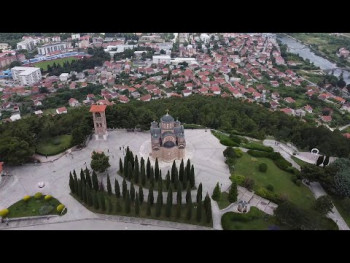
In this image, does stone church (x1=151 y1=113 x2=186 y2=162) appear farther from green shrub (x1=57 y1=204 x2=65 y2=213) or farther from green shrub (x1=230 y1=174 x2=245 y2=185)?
green shrub (x1=57 y1=204 x2=65 y2=213)

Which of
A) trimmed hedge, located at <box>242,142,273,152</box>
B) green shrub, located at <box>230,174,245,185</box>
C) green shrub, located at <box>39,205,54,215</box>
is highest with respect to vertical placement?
green shrub, located at <box>230,174,245,185</box>

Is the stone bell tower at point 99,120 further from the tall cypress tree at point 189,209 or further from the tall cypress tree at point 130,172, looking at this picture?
the tall cypress tree at point 189,209

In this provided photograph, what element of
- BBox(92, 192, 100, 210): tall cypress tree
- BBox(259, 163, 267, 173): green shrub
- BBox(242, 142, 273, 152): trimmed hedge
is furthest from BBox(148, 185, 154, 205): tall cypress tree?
BBox(242, 142, 273, 152): trimmed hedge

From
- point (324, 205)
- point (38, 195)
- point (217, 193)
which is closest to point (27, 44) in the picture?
point (38, 195)

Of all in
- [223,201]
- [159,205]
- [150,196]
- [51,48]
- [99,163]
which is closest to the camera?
[159,205]

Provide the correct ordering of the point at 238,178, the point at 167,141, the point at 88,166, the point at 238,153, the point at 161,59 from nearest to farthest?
the point at 238,178 < the point at 88,166 < the point at 167,141 < the point at 238,153 < the point at 161,59

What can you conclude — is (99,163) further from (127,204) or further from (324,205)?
(324,205)

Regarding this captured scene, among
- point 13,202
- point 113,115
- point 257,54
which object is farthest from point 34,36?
point 13,202

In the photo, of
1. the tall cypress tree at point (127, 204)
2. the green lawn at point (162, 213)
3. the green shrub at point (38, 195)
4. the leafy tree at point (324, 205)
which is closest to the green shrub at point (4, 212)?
the green shrub at point (38, 195)
